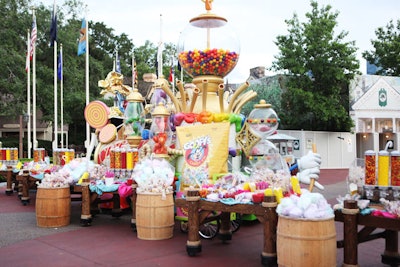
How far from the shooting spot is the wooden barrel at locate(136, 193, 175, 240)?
22.1 ft

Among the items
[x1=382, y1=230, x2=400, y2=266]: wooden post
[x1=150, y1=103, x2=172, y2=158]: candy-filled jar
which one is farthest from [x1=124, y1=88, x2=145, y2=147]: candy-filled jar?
[x1=382, y1=230, x2=400, y2=266]: wooden post

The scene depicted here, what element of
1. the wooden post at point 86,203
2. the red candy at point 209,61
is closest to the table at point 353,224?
the red candy at point 209,61

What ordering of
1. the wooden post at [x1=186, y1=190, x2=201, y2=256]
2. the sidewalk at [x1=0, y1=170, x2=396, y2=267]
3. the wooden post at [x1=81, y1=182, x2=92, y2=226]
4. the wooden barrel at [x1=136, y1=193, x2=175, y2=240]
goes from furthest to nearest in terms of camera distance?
1. the wooden post at [x1=81, y1=182, x2=92, y2=226]
2. the wooden barrel at [x1=136, y1=193, x2=175, y2=240]
3. the wooden post at [x1=186, y1=190, x2=201, y2=256]
4. the sidewalk at [x1=0, y1=170, x2=396, y2=267]

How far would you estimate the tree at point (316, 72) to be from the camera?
25078mm

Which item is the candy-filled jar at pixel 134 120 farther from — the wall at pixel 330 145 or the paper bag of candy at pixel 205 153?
the wall at pixel 330 145

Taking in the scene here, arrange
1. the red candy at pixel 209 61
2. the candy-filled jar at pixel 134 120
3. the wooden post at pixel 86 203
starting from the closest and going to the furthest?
the wooden post at pixel 86 203 → the red candy at pixel 209 61 → the candy-filled jar at pixel 134 120

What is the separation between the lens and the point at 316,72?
84.2ft

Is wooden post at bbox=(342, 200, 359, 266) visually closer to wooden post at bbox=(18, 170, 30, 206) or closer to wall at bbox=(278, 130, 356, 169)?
wooden post at bbox=(18, 170, 30, 206)

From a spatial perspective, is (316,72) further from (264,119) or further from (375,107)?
(264,119)

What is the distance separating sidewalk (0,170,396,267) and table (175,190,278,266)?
176mm

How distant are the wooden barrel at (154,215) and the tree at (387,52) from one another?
28.5 meters

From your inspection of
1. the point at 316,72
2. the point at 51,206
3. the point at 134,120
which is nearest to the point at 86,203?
the point at 51,206

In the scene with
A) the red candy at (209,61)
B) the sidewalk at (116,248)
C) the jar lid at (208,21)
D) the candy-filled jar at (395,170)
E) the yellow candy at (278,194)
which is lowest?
the sidewalk at (116,248)

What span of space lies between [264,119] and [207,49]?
1.78m
